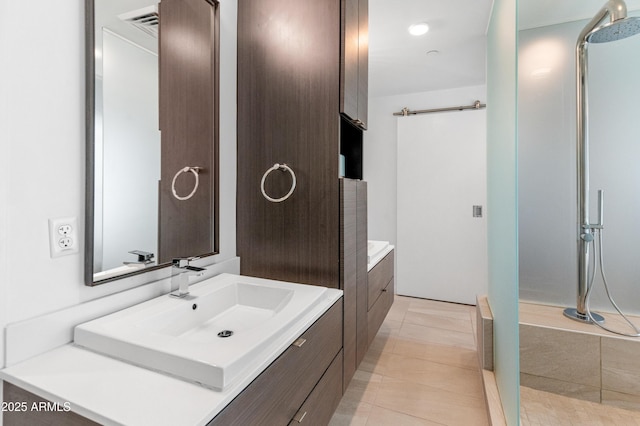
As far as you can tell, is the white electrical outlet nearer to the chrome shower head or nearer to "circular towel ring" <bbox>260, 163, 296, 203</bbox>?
"circular towel ring" <bbox>260, 163, 296, 203</bbox>

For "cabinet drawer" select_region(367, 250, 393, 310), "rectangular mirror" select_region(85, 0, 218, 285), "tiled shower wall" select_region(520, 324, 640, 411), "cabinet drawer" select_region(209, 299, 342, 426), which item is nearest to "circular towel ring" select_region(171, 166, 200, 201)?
"rectangular mirror" select_region(85, 0, 218, 285)

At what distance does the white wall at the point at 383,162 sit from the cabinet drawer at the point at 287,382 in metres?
2.67

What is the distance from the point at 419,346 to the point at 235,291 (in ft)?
5.82

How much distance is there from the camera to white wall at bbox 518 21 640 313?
1.90 meters

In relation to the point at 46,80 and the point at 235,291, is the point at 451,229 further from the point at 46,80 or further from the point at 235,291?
the point at 46,80

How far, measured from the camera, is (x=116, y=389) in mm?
667

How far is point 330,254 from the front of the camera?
4.57 feet

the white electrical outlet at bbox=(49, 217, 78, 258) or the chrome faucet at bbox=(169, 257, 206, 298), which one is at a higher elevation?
the white electrical outlet at bbox=(49, 217, 78, 258)

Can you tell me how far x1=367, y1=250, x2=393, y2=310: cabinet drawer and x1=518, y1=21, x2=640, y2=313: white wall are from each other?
909 mm

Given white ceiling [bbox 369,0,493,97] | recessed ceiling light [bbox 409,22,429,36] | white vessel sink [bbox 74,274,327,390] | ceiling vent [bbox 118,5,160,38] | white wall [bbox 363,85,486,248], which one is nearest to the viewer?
white vessel sink [bbox 74,274,327,390]

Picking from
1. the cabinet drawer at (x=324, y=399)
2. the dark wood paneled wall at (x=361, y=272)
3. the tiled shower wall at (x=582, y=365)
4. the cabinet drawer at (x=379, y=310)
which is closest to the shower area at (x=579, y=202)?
the tiled shower wall at (x=582, y=365)

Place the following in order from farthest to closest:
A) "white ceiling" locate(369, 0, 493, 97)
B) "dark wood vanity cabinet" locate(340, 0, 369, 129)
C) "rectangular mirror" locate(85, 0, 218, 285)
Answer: "white ceiling" locate(369, 0, 493, 97)
"dark wood vanity cabinet" locate(340, 0, 369, 129)
"rectangular mirror" locate(85, 0, 218, 285)

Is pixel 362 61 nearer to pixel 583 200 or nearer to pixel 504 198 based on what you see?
pixel 504 198

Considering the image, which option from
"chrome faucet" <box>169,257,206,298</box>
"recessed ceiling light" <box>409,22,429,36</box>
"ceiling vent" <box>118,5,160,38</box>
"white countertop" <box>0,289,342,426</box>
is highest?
"recessed ceiling light" <box>409,22,429,36</box>
